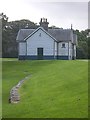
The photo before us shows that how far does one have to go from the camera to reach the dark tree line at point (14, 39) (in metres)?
82.9

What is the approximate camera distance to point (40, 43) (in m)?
66.3

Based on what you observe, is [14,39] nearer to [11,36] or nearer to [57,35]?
[11,36]

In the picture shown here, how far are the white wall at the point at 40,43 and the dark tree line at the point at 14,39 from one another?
13.6 m

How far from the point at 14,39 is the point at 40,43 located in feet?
119

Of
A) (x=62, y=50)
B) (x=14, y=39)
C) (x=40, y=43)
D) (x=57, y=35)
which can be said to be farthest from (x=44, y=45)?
(x=14, y=39)

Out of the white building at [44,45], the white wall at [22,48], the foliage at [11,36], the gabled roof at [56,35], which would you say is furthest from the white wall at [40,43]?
the foliage at [11,36]

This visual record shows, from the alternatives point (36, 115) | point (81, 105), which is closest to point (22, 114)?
point (36, 115)

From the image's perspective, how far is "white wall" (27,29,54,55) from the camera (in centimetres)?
6612

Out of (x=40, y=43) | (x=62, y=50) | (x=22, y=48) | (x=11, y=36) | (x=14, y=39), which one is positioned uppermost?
(x=11, y=36)

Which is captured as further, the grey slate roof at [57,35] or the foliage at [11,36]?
the foliage at [11,36]

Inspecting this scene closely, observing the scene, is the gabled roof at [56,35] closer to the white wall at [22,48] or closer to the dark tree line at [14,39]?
the white wall at [22,48]

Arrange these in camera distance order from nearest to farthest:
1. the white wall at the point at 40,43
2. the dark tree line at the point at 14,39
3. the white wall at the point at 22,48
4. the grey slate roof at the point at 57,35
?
the white wall at the point at 40,43
the white wall at the point at 22,48
the grey slate roof at the point at 57,35
the dark tree line at the point at 14,39

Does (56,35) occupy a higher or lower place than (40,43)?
higher

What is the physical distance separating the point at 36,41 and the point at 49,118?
5142 centimetres
